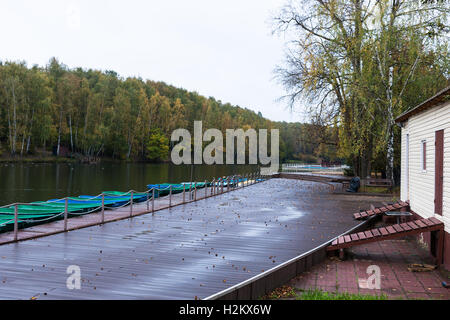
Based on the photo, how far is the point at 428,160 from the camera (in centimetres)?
1040

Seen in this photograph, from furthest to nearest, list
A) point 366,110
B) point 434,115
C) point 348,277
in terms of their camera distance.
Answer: point 366,110, point 434,115, point 348,277

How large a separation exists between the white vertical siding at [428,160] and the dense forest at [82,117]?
3511 cm

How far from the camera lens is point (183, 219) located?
43.1ft

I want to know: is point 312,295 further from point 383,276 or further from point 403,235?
point 403,235

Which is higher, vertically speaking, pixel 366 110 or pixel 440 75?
pixel 440 75

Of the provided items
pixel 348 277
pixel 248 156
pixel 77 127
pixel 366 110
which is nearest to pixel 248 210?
pixel 348 277

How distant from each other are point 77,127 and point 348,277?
231ft

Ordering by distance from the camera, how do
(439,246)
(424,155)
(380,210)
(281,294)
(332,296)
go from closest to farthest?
(332,296) → (281,294) → (439,246) → (424,155) → (380,210)

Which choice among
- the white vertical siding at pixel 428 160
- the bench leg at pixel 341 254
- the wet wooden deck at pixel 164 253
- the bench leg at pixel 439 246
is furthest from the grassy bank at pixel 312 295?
the white vertical siding at pixel 428 160

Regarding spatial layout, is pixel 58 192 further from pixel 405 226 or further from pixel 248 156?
pixel 248 156

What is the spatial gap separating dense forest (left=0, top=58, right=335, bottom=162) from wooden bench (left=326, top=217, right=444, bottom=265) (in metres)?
38.7

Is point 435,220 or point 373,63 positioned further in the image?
point 373,63

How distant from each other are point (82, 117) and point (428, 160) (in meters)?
70.9

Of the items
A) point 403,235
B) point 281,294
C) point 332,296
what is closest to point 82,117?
point 403,235
